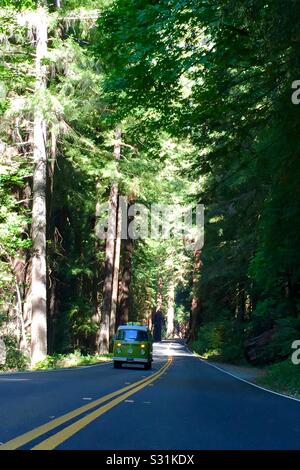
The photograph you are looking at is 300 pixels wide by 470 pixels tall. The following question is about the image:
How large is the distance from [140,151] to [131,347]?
877 cm

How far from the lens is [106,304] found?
33188 mm

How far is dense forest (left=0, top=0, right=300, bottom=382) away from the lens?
13398 mm

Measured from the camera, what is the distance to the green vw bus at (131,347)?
24.7 metres

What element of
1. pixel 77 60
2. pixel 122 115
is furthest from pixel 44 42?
pixel 122 115

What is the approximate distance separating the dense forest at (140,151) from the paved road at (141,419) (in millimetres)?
6332

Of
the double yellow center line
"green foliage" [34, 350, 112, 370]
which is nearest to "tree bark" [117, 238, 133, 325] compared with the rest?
"green foliage" [34, 350, 112, 370]

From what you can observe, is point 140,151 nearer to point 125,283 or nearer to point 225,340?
point 125,283

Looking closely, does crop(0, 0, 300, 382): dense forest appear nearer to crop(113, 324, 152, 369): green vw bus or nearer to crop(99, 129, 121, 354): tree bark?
crop(99, 129, 121, 354): tree bark

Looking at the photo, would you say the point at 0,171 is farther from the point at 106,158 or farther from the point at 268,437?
the point at 268,437

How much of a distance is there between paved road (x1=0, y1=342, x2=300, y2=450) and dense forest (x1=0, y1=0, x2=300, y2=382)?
249 inches

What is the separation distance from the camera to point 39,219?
23.8 m

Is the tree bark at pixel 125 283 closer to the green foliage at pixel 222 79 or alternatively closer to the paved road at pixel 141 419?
the green foliage at pixel 222 79

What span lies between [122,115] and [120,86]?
66.2 inches

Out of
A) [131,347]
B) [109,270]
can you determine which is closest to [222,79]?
[131,347]
